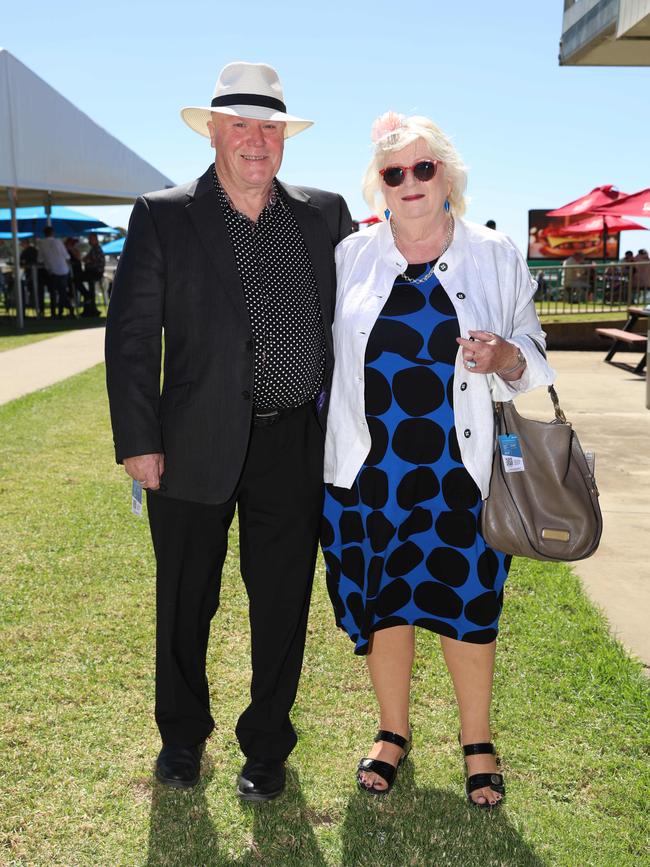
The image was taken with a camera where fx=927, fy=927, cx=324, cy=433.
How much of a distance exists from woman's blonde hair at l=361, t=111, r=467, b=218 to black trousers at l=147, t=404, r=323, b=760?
0.80 meters

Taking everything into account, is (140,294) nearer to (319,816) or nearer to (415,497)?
(415,497)

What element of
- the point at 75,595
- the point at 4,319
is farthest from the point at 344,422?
the point at 4,319

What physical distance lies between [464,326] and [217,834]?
1715 millimetres

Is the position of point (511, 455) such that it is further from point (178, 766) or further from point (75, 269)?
point (75, 269)

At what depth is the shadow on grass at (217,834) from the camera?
8.90 ft

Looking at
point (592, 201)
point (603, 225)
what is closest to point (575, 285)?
point (592, 201)

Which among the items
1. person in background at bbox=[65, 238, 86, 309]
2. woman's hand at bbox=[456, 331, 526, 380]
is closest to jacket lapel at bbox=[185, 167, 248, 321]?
woman's hand at bbox=[456, 331, 526, 380]

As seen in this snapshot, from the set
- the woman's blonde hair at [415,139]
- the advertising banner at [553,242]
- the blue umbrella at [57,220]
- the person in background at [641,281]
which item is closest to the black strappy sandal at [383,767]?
the woman's blonde hair at [415,139]

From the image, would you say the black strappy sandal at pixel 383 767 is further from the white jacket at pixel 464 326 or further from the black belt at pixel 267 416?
the black belt at pixel 267 416

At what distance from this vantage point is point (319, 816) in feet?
9.59

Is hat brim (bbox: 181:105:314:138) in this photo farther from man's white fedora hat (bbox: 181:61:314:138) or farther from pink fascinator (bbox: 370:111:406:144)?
pink fascinator (bbox: 370:111:406:144)

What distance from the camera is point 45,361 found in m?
14.7

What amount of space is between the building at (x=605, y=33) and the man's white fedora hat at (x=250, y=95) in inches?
267

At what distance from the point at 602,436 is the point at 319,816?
240 inches
